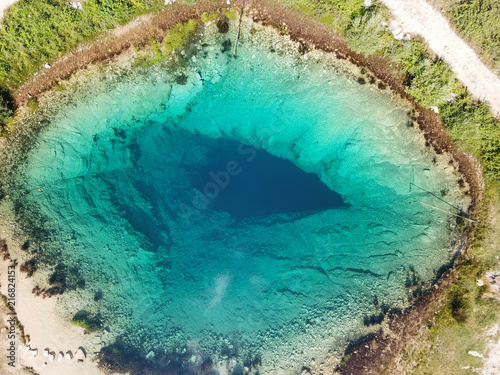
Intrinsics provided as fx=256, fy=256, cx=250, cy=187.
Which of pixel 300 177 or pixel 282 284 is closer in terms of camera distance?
pixel 282 284

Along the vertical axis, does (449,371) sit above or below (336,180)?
below

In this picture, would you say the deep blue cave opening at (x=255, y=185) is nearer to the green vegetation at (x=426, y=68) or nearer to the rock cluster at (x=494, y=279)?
the green vegetation at (x=426, y=68)

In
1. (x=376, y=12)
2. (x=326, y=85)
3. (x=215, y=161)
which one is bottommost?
(x=215, y=161)

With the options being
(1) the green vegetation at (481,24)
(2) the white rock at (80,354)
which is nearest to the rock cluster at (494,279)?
(1) the green vegetation at (481,24)

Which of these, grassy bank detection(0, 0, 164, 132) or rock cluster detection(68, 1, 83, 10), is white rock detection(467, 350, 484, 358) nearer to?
grassy bank detection(0, 0, 164, 132)

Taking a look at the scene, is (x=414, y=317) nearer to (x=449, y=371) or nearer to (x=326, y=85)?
(x=449, y=371)

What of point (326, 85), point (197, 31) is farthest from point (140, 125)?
point (326, 85)

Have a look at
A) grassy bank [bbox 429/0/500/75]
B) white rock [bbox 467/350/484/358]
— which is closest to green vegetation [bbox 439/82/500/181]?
grassy bank [bbox 429/0/500/75]
